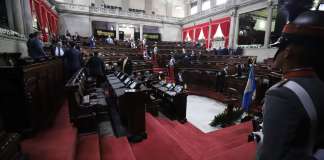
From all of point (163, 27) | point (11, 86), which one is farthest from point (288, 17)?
point (163, 27)

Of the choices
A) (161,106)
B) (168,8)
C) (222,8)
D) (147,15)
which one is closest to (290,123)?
(161,106)

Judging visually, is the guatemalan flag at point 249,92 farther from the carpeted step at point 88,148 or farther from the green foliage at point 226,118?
the carpeted step at point 88,148

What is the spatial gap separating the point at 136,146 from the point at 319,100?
98.1 inches

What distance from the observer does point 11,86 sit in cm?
173

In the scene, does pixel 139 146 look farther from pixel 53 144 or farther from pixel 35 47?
pixel 35 47

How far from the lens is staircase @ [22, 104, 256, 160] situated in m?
1.72

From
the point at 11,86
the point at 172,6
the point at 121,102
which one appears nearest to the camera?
the point at 11,86

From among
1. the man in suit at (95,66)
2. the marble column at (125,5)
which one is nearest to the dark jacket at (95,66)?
the man in suit at (95,66)

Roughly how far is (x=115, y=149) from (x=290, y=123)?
7.36 ft

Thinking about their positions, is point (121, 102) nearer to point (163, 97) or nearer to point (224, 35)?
point (163, 97)

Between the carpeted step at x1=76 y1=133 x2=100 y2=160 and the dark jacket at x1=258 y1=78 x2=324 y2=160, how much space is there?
1.83 m

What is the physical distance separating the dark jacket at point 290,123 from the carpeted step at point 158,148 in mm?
1877

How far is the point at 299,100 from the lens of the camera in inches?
26.2

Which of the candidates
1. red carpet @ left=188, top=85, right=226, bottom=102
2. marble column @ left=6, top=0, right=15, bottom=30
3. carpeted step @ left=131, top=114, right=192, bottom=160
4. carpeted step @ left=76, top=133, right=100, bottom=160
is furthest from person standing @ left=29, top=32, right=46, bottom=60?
red carpet @ left=188, top=85, right=226, bottom=102
